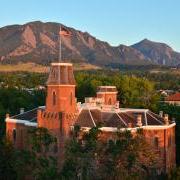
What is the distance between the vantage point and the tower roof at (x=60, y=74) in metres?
46.0

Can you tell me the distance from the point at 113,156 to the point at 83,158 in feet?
7.11

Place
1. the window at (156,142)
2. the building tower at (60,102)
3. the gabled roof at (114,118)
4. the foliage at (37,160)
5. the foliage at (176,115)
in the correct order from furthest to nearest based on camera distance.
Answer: the foliage at (176,115)
the window at (156,142)
the gabled roof at (114,118)
the building tower at (60,102)
the foliage at (37,160)

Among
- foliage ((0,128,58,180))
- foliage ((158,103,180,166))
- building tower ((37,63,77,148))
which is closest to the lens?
foliage ((0,128,58,180))

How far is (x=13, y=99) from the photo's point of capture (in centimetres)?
7119

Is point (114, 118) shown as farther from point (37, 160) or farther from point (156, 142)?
point (37, 160)

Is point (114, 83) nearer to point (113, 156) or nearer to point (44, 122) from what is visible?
point (44, 122)

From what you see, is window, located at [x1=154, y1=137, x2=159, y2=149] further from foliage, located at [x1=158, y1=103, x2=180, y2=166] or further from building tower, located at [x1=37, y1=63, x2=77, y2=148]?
building tower, located at [x1=37, y1=63, x2=77, y2=148]

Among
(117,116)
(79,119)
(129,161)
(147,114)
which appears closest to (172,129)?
(147,114)

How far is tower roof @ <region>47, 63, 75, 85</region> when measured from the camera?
46.0 metres

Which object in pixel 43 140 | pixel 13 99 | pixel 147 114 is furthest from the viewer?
pixel 13 99

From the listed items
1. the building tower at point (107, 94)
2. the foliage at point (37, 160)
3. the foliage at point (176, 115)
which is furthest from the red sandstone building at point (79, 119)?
the building tower at point (107, 94)

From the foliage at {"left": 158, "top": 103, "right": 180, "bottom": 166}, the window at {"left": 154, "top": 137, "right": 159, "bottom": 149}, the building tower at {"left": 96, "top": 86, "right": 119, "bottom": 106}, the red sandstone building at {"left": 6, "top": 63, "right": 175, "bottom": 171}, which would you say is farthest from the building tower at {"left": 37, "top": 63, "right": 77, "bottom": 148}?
the foliage at {"left": 158, "top": 103, "right": 180, "bottom": 166}

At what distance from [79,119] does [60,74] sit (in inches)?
165

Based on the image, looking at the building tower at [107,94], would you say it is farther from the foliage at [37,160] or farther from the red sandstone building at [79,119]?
the foliage at [37,160]
